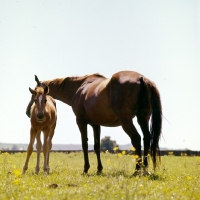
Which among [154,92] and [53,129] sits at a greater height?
[154,92]

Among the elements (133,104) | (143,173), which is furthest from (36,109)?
(143,173)

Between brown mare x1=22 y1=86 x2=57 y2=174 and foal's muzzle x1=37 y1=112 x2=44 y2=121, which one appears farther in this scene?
brown mare x1=22 y1=86 x2=57 y2=174

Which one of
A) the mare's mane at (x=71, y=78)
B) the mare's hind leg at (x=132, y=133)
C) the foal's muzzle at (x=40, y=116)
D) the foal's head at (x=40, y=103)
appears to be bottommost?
the mare's hind leg at (x=132, y=133)

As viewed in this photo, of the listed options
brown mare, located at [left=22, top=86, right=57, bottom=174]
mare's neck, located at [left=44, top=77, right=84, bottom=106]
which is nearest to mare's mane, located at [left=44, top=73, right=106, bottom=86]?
mare's neck, located at [left=44, top=77, right=84, bottom=106]

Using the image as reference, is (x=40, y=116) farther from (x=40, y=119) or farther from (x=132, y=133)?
(x=132, y=133)

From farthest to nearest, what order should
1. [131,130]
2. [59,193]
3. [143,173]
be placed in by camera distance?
[131,130] → [143,173] → [59,193]

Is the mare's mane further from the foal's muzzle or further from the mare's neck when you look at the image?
the foal's muzzle

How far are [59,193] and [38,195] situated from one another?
351 mm

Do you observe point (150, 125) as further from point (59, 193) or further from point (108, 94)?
point (59, 193)

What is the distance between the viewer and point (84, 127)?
1130cm

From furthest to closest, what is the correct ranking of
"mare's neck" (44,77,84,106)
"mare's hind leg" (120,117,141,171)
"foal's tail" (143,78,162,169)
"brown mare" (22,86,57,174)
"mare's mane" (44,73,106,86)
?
"mare's neck" (44,77,84,106), "mare's mane" (44,73,106,86), "brown mare" (22,86,57,174), "foal's tail" (143,78,162,169), "mare's hind leg" (120,117,141,171)

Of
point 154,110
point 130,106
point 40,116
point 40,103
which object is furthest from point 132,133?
point 40,103

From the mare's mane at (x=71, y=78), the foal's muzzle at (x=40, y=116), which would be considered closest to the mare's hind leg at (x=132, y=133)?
the foal's muzzle at (x=40, y=116)

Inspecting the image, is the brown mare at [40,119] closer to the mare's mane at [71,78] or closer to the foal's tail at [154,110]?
the mare's mane at [71,78]
